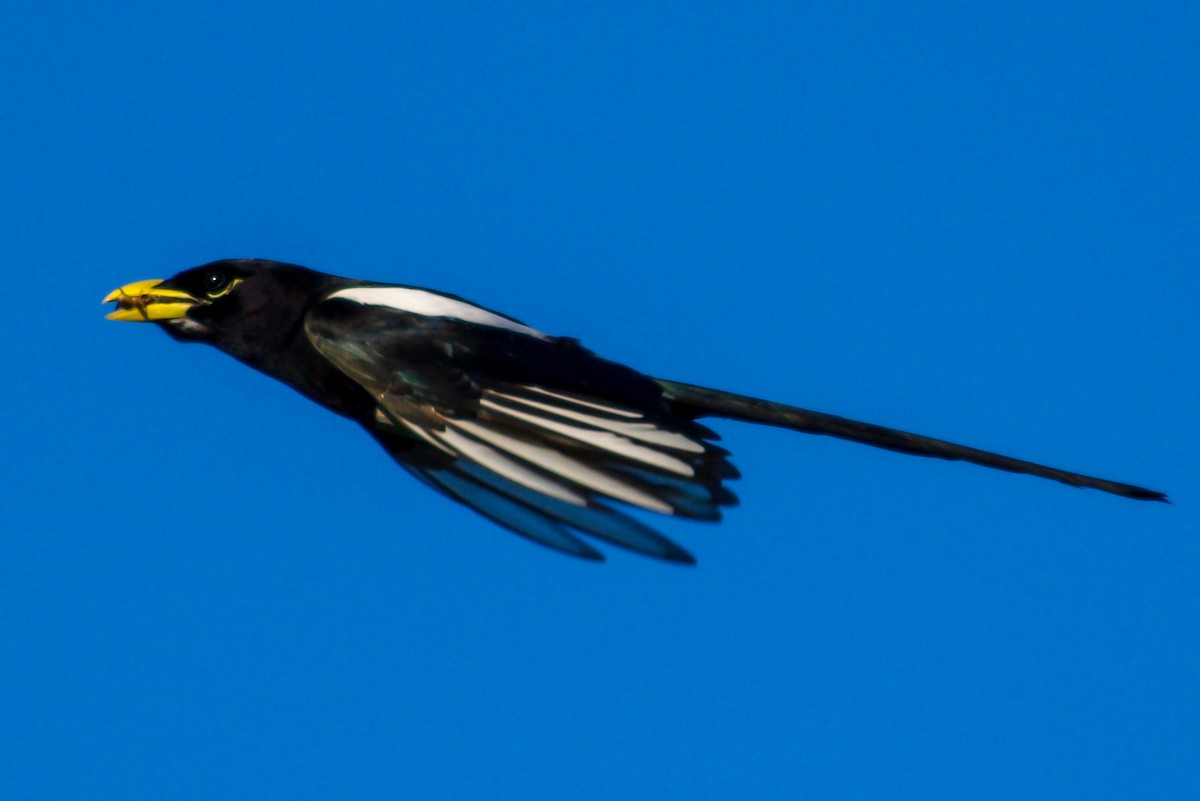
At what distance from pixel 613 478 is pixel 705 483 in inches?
7.1

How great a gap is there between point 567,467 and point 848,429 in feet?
2.50

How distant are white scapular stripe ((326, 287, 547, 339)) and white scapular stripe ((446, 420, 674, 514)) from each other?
0.37 meters

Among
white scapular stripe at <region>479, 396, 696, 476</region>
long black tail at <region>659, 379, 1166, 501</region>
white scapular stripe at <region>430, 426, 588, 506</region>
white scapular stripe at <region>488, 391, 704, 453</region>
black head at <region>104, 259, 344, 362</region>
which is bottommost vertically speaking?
white scapular stripe at <region>430, 426, 588, 506</region>

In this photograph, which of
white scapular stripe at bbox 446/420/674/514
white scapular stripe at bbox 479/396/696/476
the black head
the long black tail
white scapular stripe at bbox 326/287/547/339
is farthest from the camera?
the black head

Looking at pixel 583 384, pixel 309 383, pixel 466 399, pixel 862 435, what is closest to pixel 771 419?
pixel 862 435

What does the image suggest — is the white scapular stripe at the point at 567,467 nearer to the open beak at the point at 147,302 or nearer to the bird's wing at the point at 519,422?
the bird's wing at the point at 519,422

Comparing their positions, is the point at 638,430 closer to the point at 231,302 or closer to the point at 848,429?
the point at 848,429

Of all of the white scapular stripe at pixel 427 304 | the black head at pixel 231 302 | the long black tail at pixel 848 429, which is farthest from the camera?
the black head at pixel 231 302

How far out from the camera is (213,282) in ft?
13.1

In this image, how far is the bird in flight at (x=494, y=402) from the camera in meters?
3.15

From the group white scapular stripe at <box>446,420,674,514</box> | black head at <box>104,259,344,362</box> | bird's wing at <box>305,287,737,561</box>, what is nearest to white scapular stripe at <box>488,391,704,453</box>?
bird's wing at <box>305,287,737,561</box>

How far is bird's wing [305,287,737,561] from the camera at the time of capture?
10.2 ft

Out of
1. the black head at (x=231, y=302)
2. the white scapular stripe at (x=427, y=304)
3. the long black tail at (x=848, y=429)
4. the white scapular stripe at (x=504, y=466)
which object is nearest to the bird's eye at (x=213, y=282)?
the black head at (x=231, y=302)

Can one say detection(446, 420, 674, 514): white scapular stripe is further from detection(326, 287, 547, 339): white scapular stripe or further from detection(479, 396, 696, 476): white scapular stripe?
detection(326, 287, 547, 339): white scapular stripe
